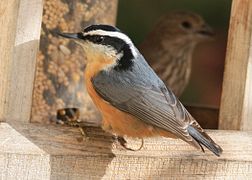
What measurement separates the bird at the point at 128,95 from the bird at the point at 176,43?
2.38 meters

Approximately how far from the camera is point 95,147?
4.48 metres

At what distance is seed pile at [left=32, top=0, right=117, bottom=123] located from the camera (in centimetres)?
530

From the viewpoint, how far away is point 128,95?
460cm

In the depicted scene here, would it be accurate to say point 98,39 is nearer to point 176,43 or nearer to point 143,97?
point 143,97

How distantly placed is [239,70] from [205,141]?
1.82 feet

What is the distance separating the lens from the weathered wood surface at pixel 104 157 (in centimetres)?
422

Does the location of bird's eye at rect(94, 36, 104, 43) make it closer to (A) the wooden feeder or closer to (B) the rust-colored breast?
(B) the rust-colored breast

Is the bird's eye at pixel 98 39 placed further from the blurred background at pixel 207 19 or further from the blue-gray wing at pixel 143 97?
the blurred background at pixel 207 19

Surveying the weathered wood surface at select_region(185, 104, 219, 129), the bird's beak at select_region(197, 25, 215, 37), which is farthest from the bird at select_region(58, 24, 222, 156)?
the bird's beak at select_region(197, 25, 215, 37)

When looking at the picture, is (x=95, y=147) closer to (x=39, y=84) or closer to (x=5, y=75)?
(x=5, y=75)

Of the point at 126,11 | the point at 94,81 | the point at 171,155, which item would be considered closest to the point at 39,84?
the point at 94,81

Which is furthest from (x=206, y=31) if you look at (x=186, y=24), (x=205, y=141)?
(x=205, y=141)

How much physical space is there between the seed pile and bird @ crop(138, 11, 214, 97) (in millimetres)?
1614

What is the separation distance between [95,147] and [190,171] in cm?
56
